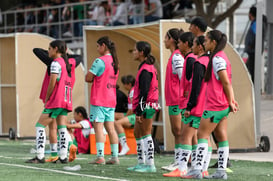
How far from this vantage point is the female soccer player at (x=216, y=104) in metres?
9.59

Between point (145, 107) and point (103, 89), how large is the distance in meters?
1.28

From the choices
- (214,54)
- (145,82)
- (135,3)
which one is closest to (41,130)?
(145,82)

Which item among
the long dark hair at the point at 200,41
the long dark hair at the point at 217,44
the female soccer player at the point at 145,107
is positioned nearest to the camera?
the long dark hair at the point at 217,44

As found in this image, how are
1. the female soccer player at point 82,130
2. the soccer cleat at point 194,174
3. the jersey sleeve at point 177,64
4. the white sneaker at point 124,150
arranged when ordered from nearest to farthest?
the soccer cleat at point 194,174
the jersey sleeve at point 177,64
the white sneaker at point 124,150
the female soccer player at point 82,130

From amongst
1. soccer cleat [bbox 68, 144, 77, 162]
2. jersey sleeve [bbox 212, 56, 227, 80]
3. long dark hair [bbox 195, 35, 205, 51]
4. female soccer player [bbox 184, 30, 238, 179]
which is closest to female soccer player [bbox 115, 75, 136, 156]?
soccer cleat [bbox 68, 144, 77, 162]

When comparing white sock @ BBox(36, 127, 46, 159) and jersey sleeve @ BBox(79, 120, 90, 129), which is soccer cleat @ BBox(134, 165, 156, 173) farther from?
jersey sleeve @ BBox(79, 120, 90, 129)

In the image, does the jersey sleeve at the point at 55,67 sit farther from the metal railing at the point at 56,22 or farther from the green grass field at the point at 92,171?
the metal railing at the point at 56,22

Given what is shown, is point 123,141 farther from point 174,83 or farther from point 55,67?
point 174,83

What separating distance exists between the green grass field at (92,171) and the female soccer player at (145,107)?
250 millimetres

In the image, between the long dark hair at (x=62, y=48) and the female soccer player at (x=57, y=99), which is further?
the long dark hair at (x=62, y=48)

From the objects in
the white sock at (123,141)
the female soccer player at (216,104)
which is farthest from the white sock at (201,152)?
the white sock at (123,141)

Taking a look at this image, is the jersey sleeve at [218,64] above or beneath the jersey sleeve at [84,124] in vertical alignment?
above

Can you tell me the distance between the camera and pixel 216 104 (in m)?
9.62

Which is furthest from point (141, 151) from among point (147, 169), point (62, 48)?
point (62, 48)
